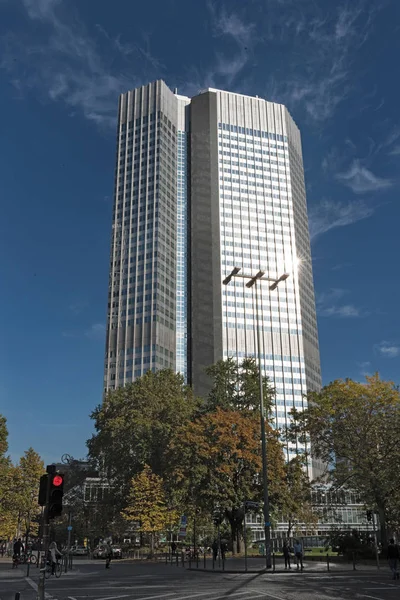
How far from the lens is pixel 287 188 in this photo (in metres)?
158

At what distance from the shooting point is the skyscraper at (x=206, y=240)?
13750 centimetres

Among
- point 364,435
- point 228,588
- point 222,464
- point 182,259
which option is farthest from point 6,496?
point 182,259

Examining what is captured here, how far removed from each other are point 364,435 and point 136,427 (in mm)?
23753

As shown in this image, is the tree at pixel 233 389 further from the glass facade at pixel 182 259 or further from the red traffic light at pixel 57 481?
the glass facade at pixel 182 259

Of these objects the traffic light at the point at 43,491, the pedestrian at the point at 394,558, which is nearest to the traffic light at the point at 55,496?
the traffic light at the point at 43,491

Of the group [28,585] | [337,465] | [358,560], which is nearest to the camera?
[28,585]

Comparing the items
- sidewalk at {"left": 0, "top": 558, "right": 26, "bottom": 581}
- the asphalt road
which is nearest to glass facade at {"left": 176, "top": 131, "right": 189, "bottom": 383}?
sidewalk at {"left": 0, "top": 558, "right": 26, "bottom": 581}

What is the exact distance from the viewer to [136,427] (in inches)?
2154

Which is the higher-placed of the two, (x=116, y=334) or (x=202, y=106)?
(x=202, y=106)

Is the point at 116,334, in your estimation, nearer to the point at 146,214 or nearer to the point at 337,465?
the point at 146,214

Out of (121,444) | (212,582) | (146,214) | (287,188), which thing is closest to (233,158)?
(287,188)

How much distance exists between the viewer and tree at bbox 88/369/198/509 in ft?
177

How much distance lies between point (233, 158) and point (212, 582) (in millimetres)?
144397

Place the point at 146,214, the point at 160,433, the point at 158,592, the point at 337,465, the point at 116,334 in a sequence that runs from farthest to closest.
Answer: the point at 146,214, the point at 116,334, the point at 160,433, the point at 337,465, the point at 158,592
